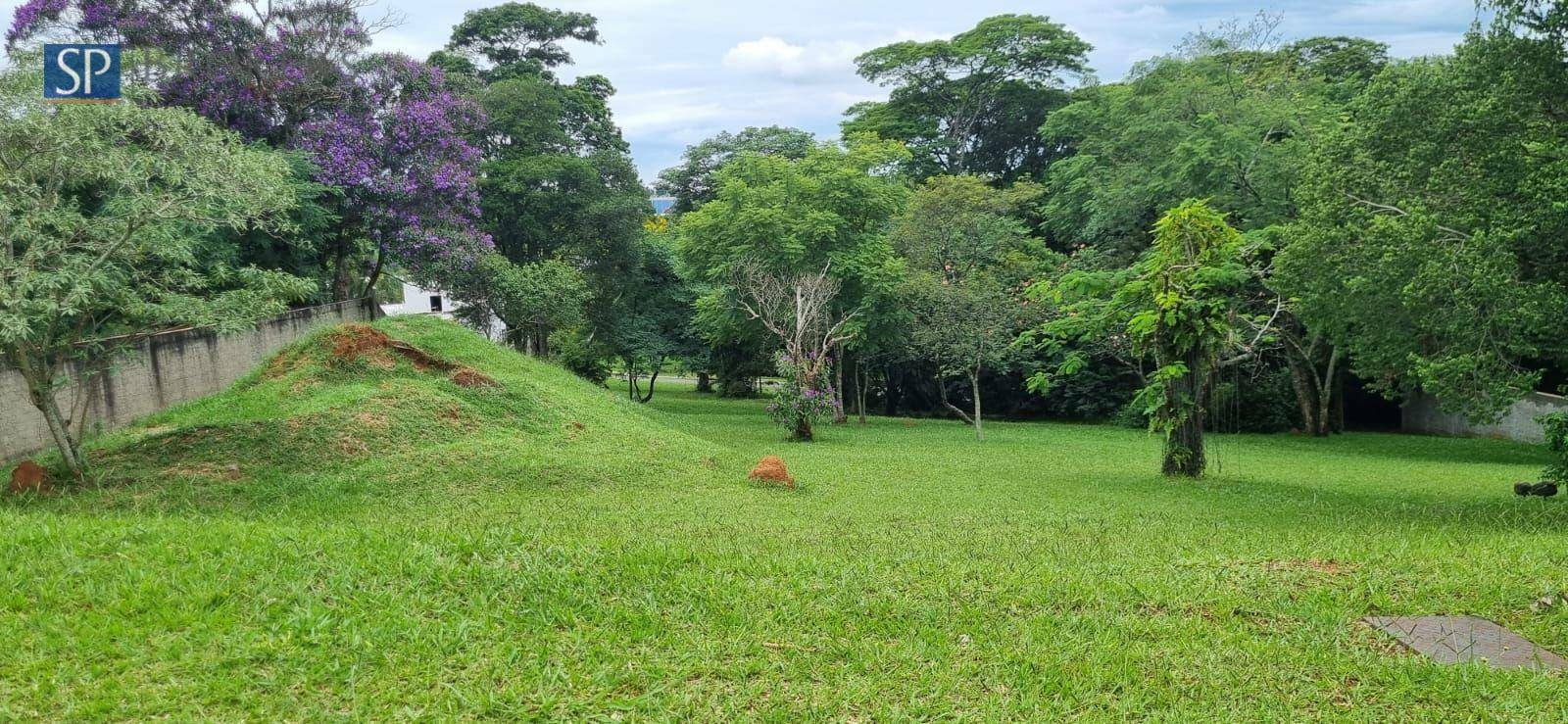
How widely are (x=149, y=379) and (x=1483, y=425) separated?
2140 centimetres

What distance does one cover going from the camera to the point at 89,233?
783 centimetres

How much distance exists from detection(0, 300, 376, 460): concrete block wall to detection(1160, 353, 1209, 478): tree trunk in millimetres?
11479

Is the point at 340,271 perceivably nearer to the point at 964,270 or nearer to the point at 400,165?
the point at 400,165

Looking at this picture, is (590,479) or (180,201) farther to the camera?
(590,479)

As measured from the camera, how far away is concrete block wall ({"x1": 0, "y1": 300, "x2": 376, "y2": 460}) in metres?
9.69

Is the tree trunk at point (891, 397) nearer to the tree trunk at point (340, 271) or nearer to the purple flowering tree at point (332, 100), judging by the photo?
the purple flowering tree at point (332, 100)

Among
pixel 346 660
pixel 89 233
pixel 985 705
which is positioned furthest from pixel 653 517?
pixel 89 233

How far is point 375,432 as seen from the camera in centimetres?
1002

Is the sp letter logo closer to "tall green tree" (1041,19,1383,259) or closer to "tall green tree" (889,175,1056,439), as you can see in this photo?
"tall green tree" (889,175,1056,439)

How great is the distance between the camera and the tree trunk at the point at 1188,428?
37.0 feet

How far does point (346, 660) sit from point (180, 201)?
6.32m

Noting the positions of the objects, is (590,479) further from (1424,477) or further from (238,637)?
(1424,477)

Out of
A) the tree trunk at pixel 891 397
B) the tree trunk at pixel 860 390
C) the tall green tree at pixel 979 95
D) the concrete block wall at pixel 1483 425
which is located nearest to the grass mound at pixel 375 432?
the tree trunk at pixel 860 390

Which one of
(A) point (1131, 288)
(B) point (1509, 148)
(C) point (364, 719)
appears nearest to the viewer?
(C) point (364, 719)
